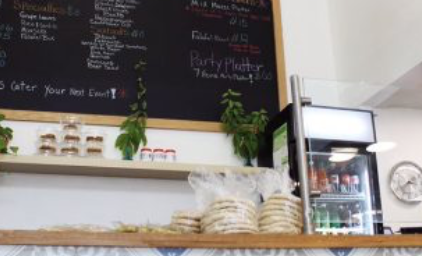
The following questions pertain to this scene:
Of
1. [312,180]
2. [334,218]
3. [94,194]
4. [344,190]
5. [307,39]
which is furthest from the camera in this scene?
[307,39]

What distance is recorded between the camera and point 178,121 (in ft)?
8.86

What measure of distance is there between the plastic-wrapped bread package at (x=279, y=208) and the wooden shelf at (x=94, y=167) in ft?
2.99

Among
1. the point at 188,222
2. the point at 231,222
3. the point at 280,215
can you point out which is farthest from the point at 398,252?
the point at 188,222

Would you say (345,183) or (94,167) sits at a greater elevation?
(94,167)

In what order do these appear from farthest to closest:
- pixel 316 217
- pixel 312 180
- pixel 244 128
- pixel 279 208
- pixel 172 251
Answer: pixel 244 128 → pixel 312 180 → pixel 316 217 → pixel 279 208 → pixel 172 251

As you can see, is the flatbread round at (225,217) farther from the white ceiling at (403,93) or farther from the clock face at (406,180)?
the clock face at (406,180)

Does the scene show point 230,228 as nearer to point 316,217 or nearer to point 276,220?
point 276,220

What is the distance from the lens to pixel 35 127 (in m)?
2.50

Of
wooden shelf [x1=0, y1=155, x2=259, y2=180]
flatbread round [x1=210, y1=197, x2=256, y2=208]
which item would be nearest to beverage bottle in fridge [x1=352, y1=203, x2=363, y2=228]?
wooden shelf [x1=0, y1=155, x2=259, y2=180]

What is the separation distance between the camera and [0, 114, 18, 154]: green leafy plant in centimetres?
225

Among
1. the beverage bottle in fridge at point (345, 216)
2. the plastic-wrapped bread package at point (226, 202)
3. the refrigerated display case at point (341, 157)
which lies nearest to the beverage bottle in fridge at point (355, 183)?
the refrigerated display case at point (341, 157)

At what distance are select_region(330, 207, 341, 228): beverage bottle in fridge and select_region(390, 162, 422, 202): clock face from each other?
39.7 inches

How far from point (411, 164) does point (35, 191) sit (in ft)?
6.61

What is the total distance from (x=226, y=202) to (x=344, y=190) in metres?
1.27
